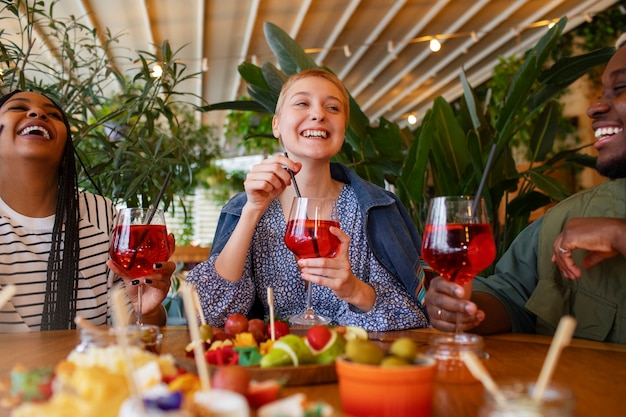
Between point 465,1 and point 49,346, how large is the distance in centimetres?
621

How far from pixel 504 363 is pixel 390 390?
0.49 m

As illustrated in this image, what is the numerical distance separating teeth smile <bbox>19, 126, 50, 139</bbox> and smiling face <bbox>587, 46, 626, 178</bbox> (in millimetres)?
1577

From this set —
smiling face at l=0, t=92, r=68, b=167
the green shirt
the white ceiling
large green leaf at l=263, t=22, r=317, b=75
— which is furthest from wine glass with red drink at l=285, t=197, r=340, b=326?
the white ceiling

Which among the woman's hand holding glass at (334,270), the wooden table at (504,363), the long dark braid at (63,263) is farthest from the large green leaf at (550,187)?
the long dark braid at (63,263)

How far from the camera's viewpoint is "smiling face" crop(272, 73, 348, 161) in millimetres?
1895

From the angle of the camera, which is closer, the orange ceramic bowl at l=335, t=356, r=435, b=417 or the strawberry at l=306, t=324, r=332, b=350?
the orange ceramic bowl at l=335, t=356, r=435, b=417

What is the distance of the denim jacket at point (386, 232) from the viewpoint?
1865 mm

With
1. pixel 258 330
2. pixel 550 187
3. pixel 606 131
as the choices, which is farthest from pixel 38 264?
pixel 550 187

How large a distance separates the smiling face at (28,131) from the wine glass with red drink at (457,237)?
4.28ft

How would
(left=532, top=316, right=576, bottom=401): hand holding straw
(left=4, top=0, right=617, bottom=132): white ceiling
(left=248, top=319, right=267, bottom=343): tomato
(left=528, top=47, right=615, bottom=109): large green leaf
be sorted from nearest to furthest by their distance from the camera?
(left=532, top=316, right=576, bottom=401): hand holding straw → (left=248, top=319, right=267, bottom=343): tomato → (left=528, top=47, right=615, bottom=109): large green leaf → (left=4, top=0, right=617, bottom=132): white ceiling

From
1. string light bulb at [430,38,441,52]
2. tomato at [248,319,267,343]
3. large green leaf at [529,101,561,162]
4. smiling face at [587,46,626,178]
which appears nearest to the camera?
tomato at [248,319,267,343]

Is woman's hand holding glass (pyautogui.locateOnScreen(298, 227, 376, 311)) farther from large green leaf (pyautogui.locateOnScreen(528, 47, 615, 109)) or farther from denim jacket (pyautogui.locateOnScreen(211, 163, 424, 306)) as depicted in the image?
large green leaf (pyautogui.locateOnScreen(528, 47, 615, 109))

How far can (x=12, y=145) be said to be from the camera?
1.93 m

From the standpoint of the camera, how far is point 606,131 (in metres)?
1.59
